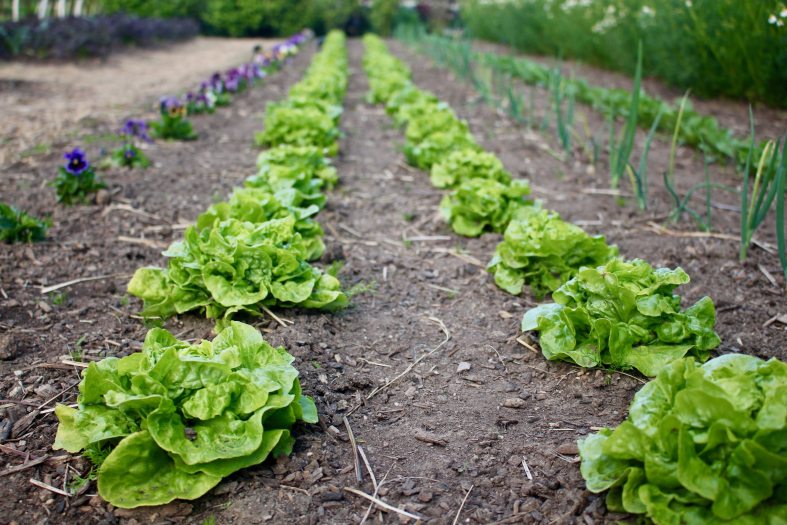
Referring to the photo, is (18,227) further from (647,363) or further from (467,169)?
(647,363)

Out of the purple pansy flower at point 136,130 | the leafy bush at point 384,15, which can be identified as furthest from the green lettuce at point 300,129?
the leafy bush at point 384,15

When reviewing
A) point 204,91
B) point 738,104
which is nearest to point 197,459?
point 204,91

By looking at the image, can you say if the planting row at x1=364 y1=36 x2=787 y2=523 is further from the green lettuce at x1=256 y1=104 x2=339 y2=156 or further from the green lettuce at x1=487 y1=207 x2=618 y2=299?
the green lettuce at x1=256 y1=104 x2=339 y2=156

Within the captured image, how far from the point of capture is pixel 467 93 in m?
10.4

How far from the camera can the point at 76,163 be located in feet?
15.2

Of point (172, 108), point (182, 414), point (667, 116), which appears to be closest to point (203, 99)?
point (172, 108)

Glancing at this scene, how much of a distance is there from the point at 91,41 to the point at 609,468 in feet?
48.8

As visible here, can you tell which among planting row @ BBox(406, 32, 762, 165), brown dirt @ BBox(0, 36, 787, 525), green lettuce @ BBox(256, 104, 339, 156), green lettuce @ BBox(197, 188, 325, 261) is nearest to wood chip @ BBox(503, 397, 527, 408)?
brown dirt @ BBox(0, 36, 787, 525)

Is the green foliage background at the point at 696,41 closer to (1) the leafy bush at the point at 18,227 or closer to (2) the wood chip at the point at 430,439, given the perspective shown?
(1) the leafy bush at the point at 18,227

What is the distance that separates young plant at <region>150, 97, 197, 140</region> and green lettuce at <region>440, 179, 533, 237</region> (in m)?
3.30

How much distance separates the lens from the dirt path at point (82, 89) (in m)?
6.86

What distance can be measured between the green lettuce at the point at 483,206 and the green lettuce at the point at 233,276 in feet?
4.74

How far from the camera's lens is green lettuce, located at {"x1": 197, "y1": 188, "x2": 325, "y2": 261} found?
3633 mm

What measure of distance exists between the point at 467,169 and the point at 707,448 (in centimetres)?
349
